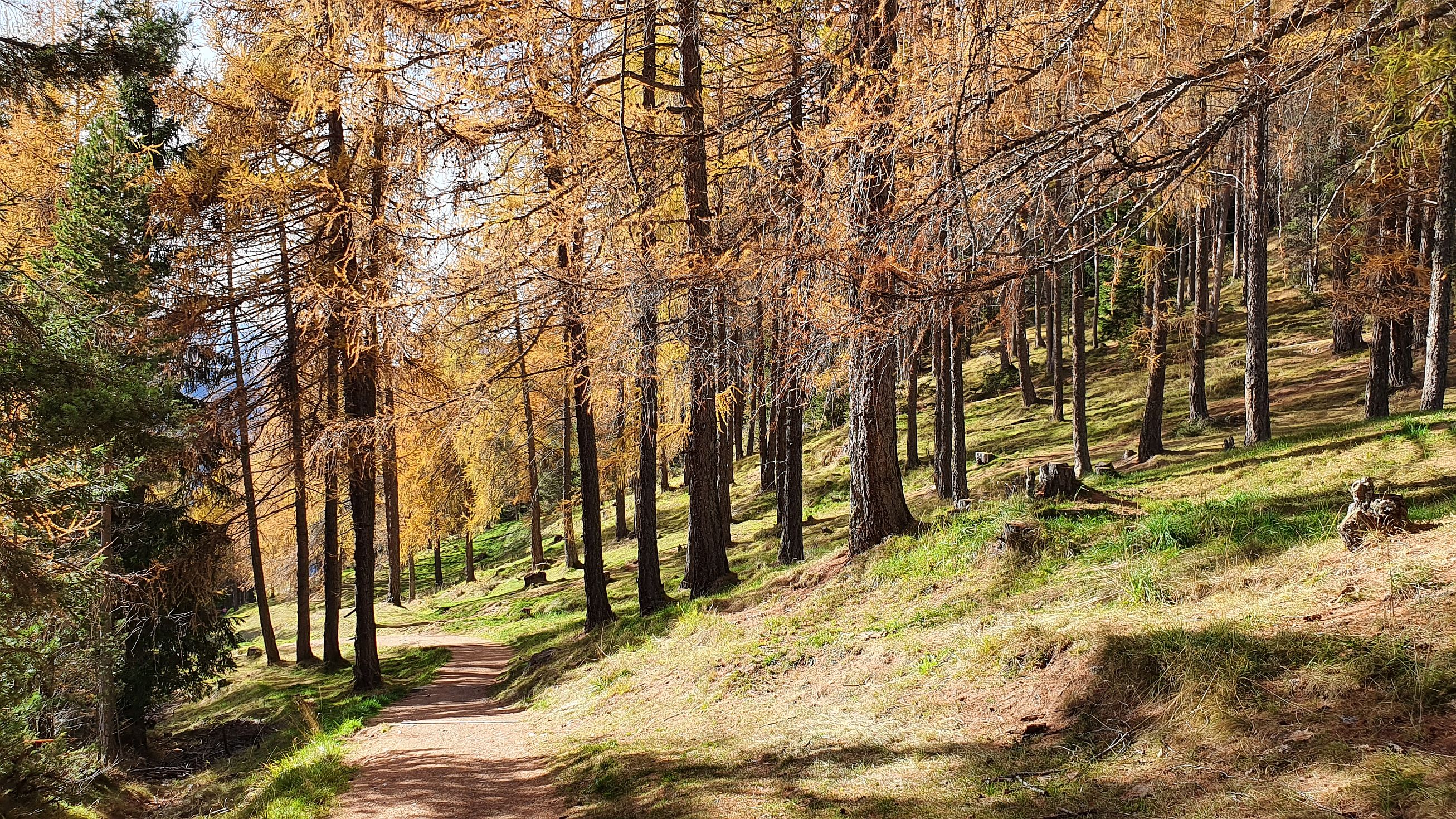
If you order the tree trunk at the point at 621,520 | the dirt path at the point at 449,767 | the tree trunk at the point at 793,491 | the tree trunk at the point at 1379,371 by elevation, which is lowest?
the tree trunk at the point at 621,520

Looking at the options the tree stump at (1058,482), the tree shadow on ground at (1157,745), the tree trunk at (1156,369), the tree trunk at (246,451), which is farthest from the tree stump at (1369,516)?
the tree trunk at (246,451)

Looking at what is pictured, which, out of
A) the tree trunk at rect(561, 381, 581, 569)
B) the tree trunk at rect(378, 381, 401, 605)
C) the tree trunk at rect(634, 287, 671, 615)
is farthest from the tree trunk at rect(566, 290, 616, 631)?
the tree trunk at rect(378, 381, 401, 605)

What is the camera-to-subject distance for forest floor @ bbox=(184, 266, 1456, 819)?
11.6ft

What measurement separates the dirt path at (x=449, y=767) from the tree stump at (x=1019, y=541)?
440cm

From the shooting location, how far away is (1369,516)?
5.07m

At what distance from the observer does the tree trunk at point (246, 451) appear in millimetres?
13172

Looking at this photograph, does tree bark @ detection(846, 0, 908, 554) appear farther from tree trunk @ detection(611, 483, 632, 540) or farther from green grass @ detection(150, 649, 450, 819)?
tree trunk @ detection(611, 483, 632, 540)

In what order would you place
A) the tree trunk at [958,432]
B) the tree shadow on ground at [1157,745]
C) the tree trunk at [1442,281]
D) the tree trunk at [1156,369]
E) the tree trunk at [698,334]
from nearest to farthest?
the tree shadow on ground at [1157,745], the tree trunk at [698,334], the tree trunk at [1442,281], the tree trunk at [1156,369], the tree trunk at [958,432]

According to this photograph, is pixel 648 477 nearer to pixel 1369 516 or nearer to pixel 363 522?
pixel 363 522

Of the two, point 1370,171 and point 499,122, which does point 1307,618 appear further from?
point 499,122

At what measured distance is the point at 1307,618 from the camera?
4.38 metres

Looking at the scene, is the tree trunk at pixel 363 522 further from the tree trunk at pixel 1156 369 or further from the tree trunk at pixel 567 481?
the tree trunk at pixel 1156 369

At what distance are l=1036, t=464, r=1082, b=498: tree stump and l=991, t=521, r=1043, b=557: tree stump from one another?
981mm

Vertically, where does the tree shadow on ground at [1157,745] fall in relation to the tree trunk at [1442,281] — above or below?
below
